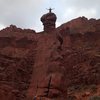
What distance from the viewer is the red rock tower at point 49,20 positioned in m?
14.6

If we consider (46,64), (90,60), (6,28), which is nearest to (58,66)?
(46,64)

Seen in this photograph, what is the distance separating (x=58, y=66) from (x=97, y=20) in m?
52.2

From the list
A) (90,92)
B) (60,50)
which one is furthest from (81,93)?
(60,50)

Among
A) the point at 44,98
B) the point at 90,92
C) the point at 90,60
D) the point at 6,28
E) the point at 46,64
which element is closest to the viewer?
the point at 44,98

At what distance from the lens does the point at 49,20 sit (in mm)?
14625

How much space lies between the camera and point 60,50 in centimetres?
1470

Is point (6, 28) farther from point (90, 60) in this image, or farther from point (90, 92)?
point (90, 92)

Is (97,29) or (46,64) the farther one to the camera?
(97,29)

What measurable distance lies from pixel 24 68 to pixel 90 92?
24665 millimetres

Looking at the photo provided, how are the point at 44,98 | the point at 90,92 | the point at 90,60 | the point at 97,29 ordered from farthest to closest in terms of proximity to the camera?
the point at 97,29 → the point at 90,60 → the point at 90,92 → the point at 44,98

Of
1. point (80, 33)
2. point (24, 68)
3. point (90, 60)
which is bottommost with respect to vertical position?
point (24, 68)

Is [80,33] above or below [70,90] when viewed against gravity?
above

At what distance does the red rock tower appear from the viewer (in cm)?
1460

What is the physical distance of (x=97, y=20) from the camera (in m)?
65.2
